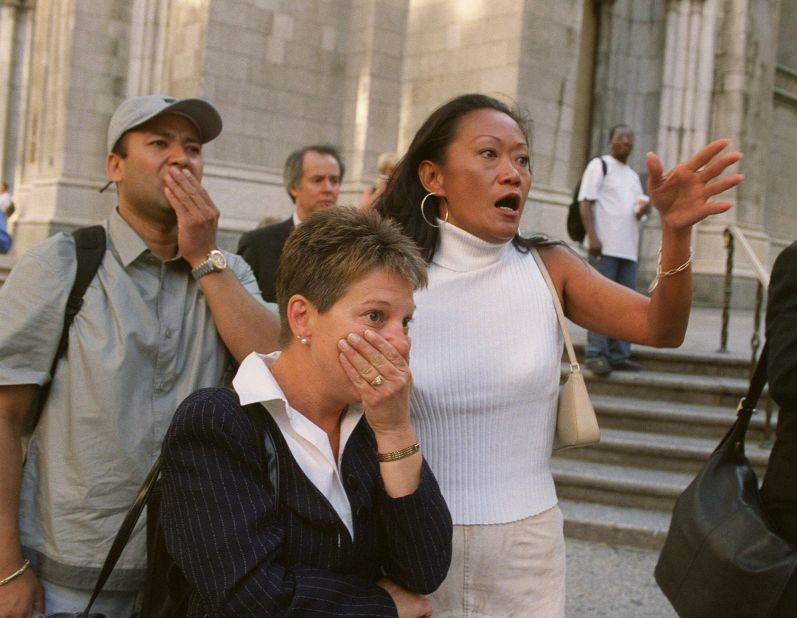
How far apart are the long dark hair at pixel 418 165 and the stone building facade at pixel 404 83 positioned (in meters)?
8.02

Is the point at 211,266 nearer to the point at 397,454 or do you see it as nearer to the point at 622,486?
the point at 397,454

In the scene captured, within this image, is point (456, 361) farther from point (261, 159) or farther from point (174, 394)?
point (261, 159)

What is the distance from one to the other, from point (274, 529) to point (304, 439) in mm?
193

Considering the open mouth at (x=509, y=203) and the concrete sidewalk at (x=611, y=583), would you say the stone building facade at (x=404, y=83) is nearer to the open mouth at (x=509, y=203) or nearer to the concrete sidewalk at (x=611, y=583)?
the concrete sidewalk at (x=611, y=583)

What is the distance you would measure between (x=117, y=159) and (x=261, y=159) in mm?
10180

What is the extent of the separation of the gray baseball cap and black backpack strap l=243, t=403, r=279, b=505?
34.2 inches

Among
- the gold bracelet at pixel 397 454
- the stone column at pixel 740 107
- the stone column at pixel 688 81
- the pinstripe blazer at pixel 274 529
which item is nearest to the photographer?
the pinstripe blazer at pixel 274 529

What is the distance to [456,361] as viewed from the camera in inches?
82.4

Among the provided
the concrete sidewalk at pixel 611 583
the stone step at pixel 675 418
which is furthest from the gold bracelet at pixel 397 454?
the stone step at pixel 675 418

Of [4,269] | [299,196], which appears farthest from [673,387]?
[4,269]

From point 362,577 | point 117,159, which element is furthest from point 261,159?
point 362,577

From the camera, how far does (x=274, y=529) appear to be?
164 centimetres

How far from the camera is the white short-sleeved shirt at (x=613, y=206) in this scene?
23.8 ft

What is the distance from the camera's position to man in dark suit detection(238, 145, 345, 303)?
482 cm
